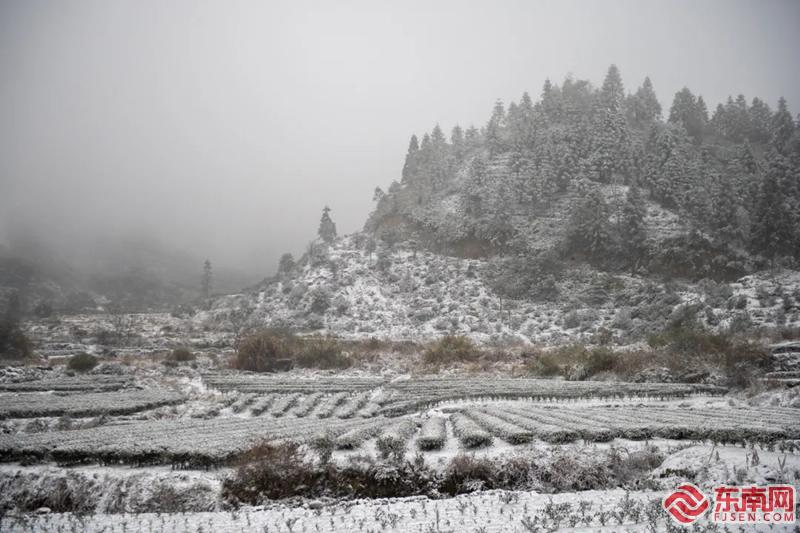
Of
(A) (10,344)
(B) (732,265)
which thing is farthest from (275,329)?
(B) (732,265)

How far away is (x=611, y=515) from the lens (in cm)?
1052

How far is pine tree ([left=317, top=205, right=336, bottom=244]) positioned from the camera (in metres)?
105

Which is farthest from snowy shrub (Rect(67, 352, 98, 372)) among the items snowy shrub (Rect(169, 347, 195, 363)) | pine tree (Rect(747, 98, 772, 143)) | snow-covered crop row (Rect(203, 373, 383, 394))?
pine tree (Rect(747, 98, 772, 143))

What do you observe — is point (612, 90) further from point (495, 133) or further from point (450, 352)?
point (450, 352)

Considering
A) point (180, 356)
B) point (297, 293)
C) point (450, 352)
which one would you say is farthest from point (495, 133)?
point (180, 356)

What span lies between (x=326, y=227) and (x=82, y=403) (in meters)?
81.1

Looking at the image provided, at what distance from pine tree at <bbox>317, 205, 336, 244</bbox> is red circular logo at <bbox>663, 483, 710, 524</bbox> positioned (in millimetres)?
96095

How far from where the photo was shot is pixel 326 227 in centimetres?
10581

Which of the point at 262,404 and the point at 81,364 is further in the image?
the point at 81,364

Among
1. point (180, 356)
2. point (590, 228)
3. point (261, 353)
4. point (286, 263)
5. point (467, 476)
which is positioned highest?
point (590, 228)

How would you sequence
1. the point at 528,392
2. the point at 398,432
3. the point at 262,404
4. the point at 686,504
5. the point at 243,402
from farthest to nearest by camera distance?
the point at 528,392
the point at 243,402
the point at 262,404
the point at 398,432
the point at 686,504

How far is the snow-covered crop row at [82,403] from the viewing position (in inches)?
967

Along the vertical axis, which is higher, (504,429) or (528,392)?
(504,429)

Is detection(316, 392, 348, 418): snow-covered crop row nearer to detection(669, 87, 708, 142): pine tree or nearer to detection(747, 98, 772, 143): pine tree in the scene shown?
detection(669, 87, 708, 142): pine tree
